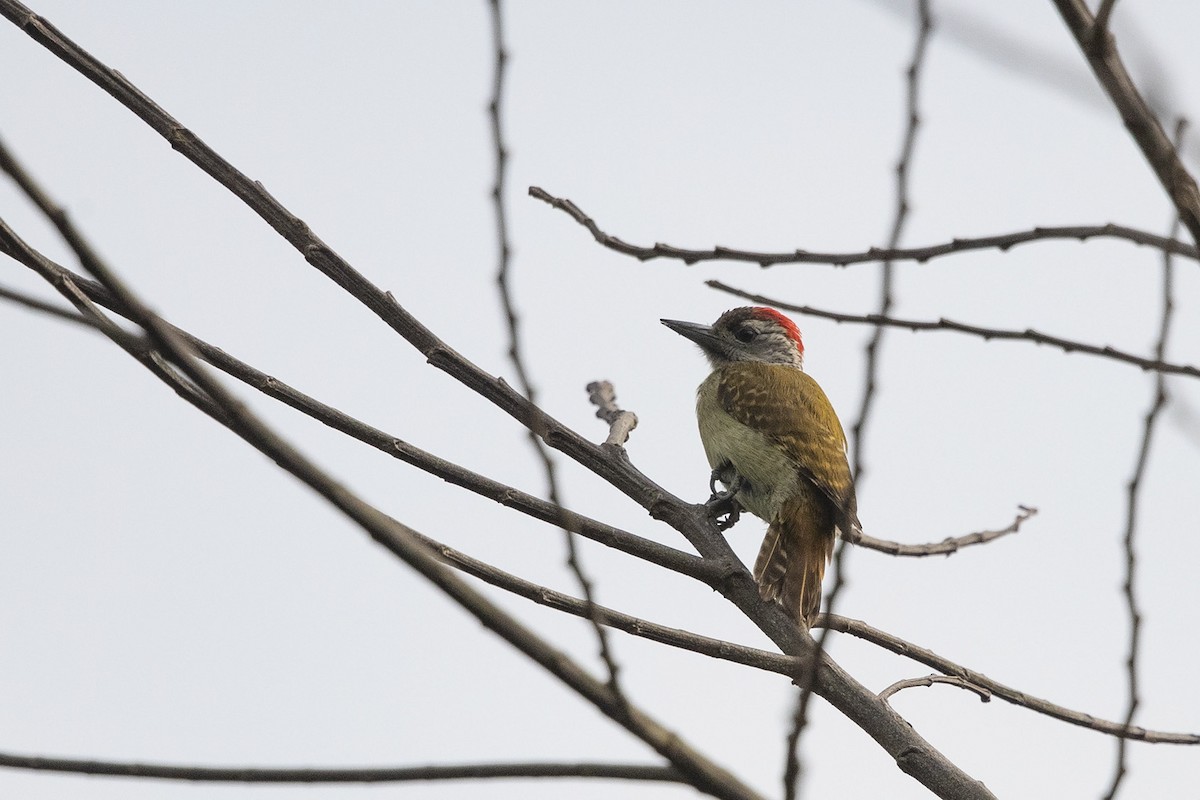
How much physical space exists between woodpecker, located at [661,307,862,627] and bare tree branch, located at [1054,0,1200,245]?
277cm

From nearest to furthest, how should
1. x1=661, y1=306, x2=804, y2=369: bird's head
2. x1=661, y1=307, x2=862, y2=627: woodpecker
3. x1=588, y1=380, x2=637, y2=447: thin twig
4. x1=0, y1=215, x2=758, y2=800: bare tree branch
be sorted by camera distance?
x1=0, y1=215, x2=758, y2=800: bare tree branch, x1=588, y1=380, x2=637, y2=447: thin twig, x1=661, y1=307, x2=862, y2=627: woodpecker, x1=661, y1=306, x2=804, y2=369: bird's head

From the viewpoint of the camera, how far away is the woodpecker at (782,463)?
4.82 m

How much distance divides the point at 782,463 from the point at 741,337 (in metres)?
1.87

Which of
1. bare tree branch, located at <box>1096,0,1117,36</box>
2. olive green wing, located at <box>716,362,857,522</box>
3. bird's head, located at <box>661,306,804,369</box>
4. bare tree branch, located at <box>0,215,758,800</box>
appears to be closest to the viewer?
bare tree branch, located at <box>0,215,758,800</box>

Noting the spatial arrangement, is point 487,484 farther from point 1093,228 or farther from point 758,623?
point 1093,228

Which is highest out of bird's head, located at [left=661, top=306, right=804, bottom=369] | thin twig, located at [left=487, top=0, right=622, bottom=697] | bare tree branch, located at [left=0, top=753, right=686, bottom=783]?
bird's head, located at [left=661, top=306, right=804, bottom=369]

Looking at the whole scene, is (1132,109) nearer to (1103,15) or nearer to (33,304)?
(1103,15)

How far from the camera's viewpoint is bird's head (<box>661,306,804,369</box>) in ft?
24.1

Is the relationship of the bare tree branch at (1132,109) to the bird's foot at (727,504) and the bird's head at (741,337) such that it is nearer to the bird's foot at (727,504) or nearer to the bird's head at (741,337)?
the bird's foot at (727,504)

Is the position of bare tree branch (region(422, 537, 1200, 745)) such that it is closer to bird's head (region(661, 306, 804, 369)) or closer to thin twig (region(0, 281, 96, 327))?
thin twig (region(0, 281, 96, 327))

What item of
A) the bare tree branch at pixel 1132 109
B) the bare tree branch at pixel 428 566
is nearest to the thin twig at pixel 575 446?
the bare tree branch at pixel 428 566

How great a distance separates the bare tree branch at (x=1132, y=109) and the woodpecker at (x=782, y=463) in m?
2.77

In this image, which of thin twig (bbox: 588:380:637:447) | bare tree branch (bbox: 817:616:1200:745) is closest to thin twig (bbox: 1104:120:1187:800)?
bare tree branch (bbox: 817:616:1200:745)

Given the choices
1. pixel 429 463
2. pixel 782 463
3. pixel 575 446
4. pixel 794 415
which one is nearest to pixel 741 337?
pixel 794 415
